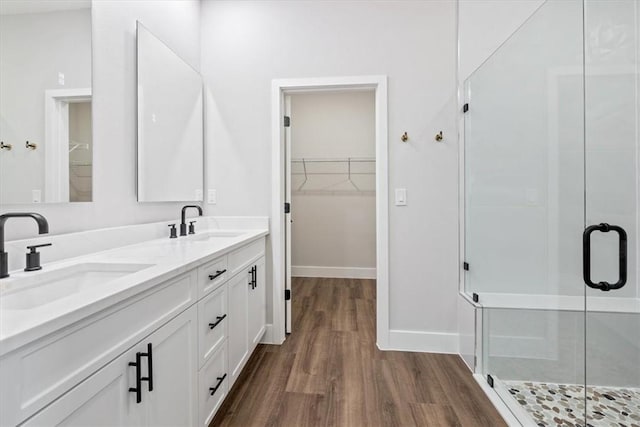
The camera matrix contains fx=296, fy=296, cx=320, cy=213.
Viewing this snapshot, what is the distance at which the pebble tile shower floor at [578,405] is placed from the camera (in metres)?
1.44

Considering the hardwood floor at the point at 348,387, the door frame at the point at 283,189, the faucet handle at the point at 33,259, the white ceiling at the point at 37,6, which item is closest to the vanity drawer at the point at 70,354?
the faucet handle at the point at 33,259

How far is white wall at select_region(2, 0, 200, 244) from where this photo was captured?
1445mm

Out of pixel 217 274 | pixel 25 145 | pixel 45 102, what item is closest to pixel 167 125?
Answer: pixel 45 102

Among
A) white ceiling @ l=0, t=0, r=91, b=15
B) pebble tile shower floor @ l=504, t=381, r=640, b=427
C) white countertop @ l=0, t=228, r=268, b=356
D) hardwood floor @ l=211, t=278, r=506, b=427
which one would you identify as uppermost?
white ceiling @ l=0, t=0, r=91, b=15

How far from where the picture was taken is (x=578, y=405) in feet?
5.00

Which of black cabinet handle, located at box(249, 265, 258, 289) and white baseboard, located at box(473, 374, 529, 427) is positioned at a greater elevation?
black cabinet handle, located at box(249, 265, 258, 289)

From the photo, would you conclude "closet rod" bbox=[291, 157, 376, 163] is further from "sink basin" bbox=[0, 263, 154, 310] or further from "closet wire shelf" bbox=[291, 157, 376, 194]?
"sink basin" bbox=[0, 263, 154, 310]

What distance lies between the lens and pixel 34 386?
2.00ft

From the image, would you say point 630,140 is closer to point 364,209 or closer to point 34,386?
point 34,386

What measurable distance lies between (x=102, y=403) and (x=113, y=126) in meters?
1.38

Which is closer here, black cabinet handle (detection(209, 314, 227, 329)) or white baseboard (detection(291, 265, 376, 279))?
black cabinet handle (detection(209, 314, 227, 329))

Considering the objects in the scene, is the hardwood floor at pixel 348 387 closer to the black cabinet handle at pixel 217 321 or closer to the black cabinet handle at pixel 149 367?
the black cabinet handle at pixel 217 321

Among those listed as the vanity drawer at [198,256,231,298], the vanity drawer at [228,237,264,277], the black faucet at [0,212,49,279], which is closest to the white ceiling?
the black faucet at [0,212,49,279]

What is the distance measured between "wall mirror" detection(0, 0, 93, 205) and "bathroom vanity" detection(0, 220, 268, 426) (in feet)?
1.12
